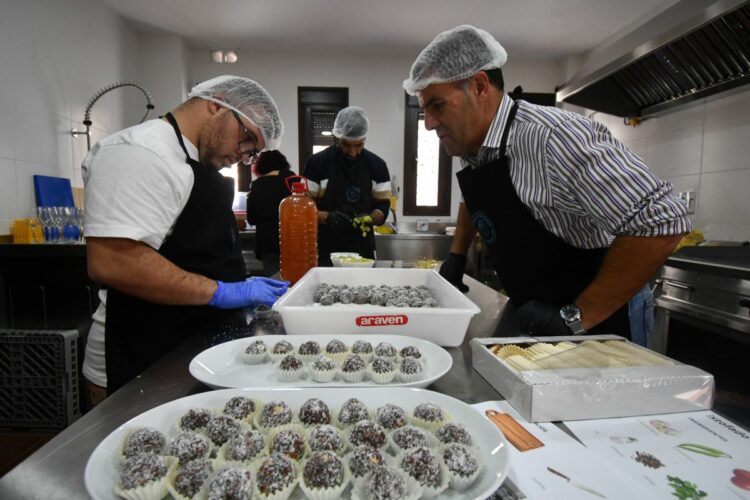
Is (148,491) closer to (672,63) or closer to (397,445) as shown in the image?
(397,445)

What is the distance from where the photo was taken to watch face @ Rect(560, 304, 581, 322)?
1171 millimetres

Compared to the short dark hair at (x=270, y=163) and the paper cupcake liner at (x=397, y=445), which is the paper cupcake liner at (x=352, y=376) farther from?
the short dark hair at (x=270, y=163)

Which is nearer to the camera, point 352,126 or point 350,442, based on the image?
point 350,442

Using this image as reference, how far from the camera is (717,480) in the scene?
1.84 feet

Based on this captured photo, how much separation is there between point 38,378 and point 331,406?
5.99 ft

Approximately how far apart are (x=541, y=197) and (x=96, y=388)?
1.65 m

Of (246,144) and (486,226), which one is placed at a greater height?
(246,144)

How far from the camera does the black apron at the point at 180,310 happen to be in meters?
1.31

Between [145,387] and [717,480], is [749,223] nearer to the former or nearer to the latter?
[717,480]

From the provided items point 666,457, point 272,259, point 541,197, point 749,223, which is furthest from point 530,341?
point 749,223

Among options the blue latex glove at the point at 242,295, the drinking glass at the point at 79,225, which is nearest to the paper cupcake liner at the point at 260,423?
the blue latex glove at the point at 242,295

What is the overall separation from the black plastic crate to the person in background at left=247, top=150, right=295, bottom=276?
1.61 m

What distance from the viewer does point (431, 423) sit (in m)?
0.70

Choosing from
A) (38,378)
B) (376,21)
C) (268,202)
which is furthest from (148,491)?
(376,21)
